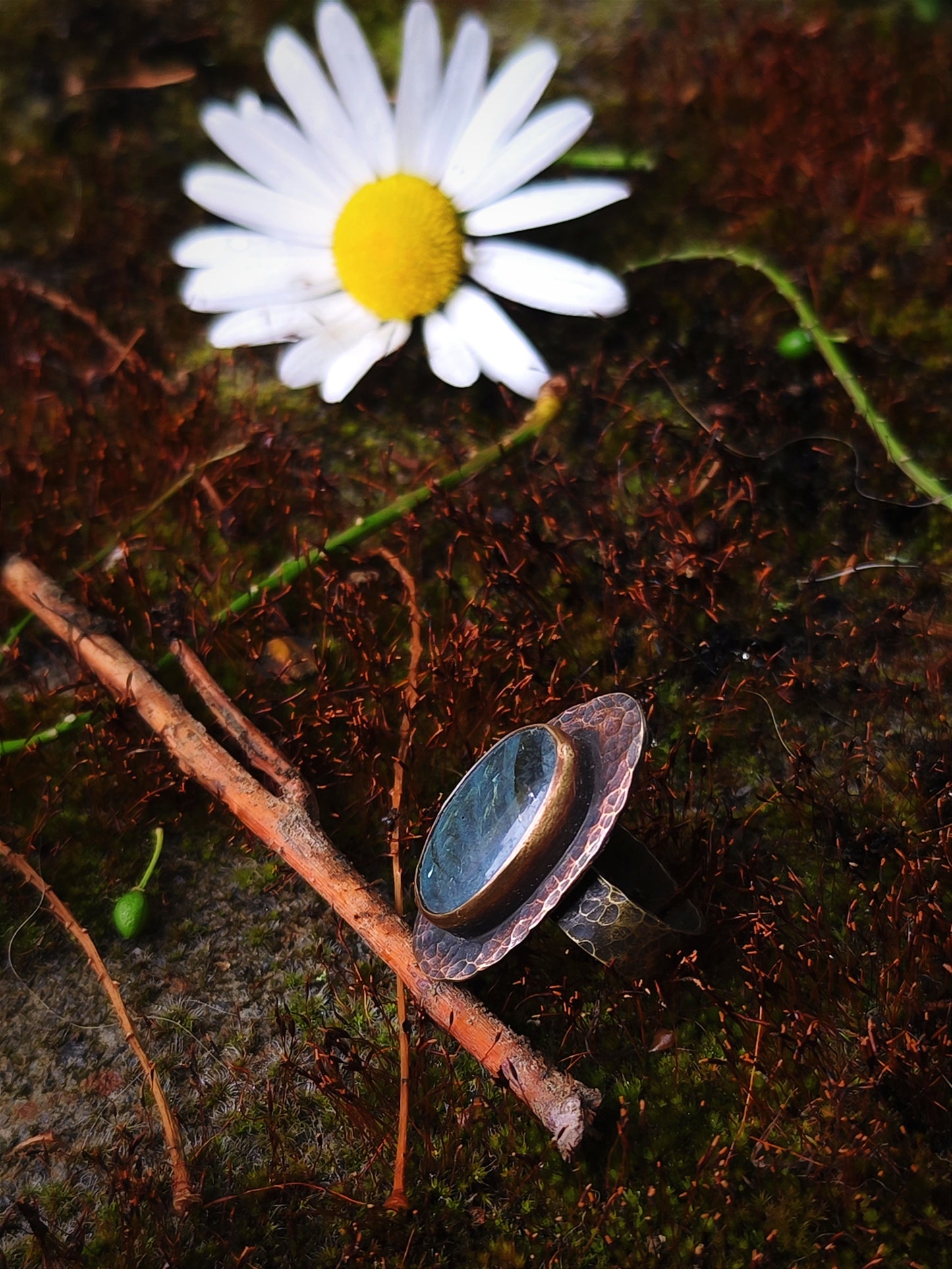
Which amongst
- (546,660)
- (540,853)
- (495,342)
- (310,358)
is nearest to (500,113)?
(495,342)

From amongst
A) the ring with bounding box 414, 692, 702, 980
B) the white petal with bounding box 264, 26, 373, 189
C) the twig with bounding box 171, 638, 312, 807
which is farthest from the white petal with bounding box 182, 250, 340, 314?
the ring with bounding box 414, 692, 702, 980

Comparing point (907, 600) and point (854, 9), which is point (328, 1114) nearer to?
point (907, 600)

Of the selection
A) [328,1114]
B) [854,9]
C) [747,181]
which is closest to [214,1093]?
[328,1114]

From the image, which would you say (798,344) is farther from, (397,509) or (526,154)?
(397,509)

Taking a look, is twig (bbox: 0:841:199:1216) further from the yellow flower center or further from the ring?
the yellow flower center

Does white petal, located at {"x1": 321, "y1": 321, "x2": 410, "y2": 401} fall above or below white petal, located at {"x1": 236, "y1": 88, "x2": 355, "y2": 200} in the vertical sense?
below

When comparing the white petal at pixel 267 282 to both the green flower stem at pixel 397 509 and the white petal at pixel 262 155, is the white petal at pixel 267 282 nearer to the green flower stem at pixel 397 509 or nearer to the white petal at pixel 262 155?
the white petal at pixel 262 155

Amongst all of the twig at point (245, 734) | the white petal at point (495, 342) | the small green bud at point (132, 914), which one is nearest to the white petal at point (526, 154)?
the white petal at point (495, 342)
